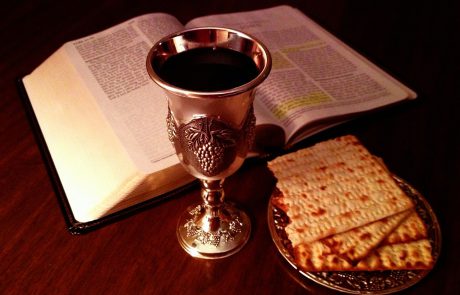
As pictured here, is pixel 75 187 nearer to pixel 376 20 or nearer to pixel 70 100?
pixel 70 100

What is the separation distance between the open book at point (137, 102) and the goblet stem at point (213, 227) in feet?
0.19

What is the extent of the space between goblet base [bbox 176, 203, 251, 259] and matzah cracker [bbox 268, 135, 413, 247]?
6 centimetres

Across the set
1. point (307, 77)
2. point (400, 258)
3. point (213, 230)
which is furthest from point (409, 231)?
point (307, 77)

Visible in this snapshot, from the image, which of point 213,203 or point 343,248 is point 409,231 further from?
point 213,203

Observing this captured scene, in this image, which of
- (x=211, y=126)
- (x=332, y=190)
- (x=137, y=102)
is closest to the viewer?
(x=211, y=126)

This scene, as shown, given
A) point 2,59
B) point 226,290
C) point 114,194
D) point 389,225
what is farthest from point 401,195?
point 2,59

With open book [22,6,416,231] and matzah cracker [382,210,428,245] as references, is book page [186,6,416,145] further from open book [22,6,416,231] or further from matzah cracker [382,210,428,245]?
matzah cracker [382,210,428,245]

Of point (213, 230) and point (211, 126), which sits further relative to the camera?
point (213, 230)

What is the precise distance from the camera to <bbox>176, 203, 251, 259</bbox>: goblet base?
Answer: 0.54 metres

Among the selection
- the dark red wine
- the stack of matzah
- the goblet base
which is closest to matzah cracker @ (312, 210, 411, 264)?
the stack of matzah

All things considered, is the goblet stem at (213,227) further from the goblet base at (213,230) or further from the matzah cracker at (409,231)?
the matzah cracker at (409,231)

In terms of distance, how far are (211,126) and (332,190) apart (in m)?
0.21

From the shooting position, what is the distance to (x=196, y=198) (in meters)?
0.61

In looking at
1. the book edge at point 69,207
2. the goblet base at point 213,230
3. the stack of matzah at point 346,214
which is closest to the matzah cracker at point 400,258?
the stack of matzah at point 346,214
